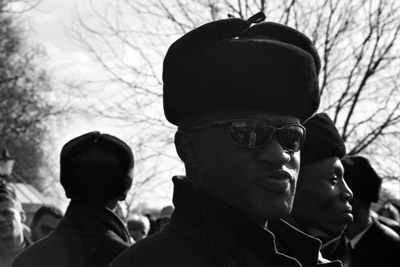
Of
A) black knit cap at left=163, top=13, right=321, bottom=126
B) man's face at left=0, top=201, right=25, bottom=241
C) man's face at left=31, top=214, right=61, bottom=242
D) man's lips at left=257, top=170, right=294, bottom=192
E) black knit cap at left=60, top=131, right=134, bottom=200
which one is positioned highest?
black knit cap at left=163, top=13, right=321, bottom=126

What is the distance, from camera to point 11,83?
43750 mm

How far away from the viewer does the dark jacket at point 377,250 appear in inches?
264

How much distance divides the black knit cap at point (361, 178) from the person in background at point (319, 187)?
1.97 metres

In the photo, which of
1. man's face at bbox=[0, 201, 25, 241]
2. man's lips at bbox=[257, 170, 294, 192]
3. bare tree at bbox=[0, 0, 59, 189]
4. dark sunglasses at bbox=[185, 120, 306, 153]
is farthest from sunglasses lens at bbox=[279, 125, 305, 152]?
bare tree at bbox=[0, 0, 59, 189]

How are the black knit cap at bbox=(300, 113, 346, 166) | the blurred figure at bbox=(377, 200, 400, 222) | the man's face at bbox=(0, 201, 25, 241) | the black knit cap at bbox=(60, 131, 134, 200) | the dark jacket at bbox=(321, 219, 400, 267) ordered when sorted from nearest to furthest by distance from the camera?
the black knit cap at bbox=(300, 113, 346, 166) < the black knit cap at bbox=(60, 131, 134, 200) < the dark jacket at bbox=(321, 219, 400, 267) < the man's face at bbox=(0, 201, 25, 241) < the blurred figure at bbox=(377, 200, 400, 222)

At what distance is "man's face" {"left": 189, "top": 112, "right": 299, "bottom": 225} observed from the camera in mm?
2975

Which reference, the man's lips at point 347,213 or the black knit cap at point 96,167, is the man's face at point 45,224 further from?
the man's lips at point 347,213

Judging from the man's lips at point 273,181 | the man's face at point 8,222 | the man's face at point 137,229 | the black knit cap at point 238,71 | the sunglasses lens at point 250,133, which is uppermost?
the black knit cap at point 238,71

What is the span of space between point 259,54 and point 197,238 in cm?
61

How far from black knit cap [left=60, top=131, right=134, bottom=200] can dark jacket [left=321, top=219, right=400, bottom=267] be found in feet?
7.06

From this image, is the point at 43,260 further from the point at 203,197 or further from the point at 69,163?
the point at 203,197

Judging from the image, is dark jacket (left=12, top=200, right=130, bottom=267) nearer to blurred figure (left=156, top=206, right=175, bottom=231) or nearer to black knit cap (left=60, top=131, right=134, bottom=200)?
black knit cap (left=60, top=131, right=134, bottom=200)

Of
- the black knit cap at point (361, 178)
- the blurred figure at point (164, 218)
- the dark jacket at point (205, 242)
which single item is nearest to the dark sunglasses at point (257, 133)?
the dark jacket at point (205, 242)

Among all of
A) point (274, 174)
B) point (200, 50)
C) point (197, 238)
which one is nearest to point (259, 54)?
point (200, 50)
